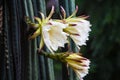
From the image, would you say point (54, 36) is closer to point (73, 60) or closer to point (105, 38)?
point (73, 60)

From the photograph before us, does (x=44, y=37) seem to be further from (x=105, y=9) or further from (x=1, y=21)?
(x=105, y=9)

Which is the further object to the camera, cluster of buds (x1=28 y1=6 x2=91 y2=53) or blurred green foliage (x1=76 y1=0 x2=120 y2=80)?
blurred green foliage (x1=76 y1=0 x2=120 y2=80)

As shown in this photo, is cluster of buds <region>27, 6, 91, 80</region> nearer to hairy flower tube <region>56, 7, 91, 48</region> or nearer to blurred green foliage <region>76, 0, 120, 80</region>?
hairy flower tube <region>56, 7, 91, 48</region>

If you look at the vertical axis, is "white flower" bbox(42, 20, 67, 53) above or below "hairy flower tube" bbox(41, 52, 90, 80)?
above

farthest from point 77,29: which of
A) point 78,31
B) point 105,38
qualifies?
point 105,38

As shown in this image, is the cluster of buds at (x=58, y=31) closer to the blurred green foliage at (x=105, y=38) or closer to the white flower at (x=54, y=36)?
the white flower at (x=54, y=36)

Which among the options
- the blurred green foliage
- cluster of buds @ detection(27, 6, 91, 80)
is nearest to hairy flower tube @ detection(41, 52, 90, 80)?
cluster of buds @ detection(27, 6, 91, 80)
